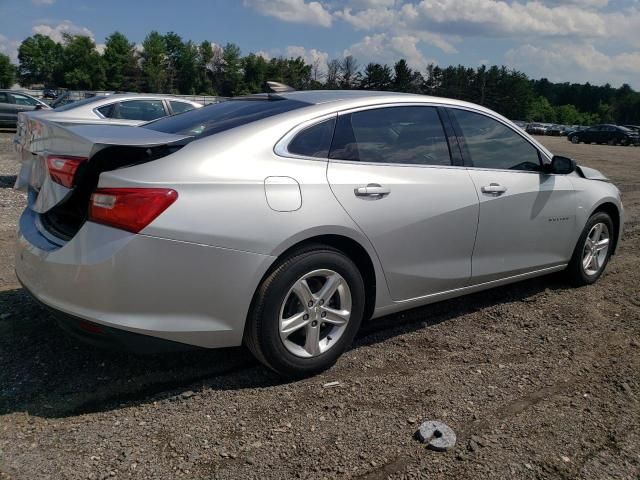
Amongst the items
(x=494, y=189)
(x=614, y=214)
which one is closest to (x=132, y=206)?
(x=494, y=189)

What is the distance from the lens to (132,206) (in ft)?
8.89

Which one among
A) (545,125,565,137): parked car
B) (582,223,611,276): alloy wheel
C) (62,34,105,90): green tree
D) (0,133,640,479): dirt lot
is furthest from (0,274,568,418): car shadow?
(62,34,105,90): green tree

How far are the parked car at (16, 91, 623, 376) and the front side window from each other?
0.6 inches

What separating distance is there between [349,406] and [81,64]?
12603 cm

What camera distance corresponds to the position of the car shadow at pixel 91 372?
3055mm

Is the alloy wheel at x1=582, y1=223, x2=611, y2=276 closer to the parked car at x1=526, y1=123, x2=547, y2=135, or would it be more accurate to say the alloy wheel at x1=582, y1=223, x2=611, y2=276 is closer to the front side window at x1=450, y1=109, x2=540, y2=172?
the front side window at x1=450, y1=109, x2=540, y2=172

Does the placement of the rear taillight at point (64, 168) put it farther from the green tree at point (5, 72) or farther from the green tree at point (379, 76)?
the green tree at point (5, 72)

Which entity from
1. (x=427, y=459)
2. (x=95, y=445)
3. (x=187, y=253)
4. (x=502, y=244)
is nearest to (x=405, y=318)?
(x=502, y=244)

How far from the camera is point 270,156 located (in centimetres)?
311

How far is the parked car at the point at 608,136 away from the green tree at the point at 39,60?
357 ft

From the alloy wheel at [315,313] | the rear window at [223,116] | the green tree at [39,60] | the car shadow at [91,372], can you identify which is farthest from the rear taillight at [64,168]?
the green tree at [39,60]

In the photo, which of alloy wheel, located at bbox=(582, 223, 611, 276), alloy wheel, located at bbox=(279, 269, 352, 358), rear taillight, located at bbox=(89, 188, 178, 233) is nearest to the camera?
rear taillight, located at bbox=(89, 188, 178, 233)

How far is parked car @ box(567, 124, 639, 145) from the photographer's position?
131 feet

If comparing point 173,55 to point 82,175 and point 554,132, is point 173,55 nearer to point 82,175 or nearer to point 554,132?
point 554,132
